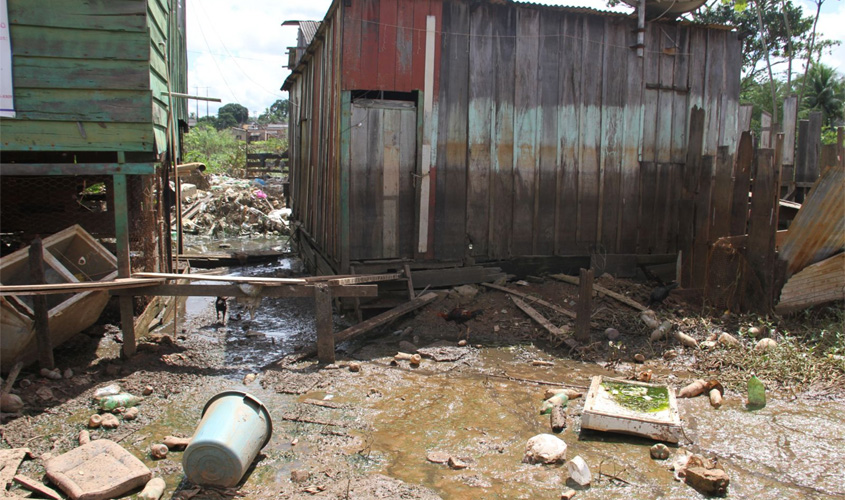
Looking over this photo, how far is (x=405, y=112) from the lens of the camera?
29.9ft

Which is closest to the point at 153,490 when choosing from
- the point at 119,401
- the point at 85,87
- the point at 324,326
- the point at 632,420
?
the point at 119,401

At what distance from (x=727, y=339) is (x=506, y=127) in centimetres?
437

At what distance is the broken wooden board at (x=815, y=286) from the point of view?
24.3 ft

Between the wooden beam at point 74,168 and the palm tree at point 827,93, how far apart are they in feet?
93.9

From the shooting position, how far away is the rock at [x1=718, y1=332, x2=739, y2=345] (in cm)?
734

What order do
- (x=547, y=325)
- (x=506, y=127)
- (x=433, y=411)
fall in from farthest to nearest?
(x=506, y=127)
(x=547, y=325)
(x=433, y=411)

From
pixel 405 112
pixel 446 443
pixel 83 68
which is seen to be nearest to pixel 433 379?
pixel 446 443

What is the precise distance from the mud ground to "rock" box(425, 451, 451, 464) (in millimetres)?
52

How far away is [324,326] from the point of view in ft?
24.1

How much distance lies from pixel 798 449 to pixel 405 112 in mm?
6403

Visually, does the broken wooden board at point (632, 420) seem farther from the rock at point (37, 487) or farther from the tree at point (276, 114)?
the tree at point (276, 114)

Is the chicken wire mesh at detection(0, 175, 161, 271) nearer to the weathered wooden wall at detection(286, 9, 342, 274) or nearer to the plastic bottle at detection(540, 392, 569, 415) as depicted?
the weathered wooden wall at detection(286, 9, 342, 274)

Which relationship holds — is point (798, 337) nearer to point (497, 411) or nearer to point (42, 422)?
point (497, 411)

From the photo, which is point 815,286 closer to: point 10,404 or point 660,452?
point 660,452
